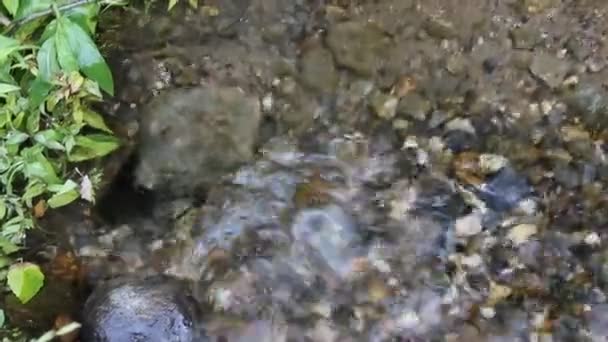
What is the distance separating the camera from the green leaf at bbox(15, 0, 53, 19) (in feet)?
6.60

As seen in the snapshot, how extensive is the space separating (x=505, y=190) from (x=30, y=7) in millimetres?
1257

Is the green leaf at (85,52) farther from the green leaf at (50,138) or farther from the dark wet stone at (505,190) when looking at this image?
the dark wet stone at (505,190)

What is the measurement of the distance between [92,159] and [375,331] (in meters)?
0.82

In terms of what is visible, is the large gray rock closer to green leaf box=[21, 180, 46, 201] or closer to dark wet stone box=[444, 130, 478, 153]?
green leaf box=[21, 180, 46, 201]

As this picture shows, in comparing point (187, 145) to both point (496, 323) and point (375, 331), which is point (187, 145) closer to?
point (375, 331)

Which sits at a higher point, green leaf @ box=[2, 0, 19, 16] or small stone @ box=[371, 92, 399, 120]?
green leaf @ box=[2, 0, 19, 16]

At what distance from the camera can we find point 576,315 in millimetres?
1990

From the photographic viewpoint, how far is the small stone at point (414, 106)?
228 centimetres

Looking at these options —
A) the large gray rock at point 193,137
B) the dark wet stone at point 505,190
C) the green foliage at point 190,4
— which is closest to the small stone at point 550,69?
the dark wet stone at point 505,190

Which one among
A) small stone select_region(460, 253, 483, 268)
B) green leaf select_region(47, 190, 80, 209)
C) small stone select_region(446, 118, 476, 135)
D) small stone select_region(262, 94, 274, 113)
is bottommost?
small stone select_region(460, 253, 483, 268)

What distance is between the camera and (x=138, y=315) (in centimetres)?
189

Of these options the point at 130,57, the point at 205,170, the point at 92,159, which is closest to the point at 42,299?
the point at 92,159

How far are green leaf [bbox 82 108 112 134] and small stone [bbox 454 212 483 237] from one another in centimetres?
92


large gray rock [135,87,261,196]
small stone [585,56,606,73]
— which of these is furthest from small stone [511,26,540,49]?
large gray rock [135,87,261,196]
